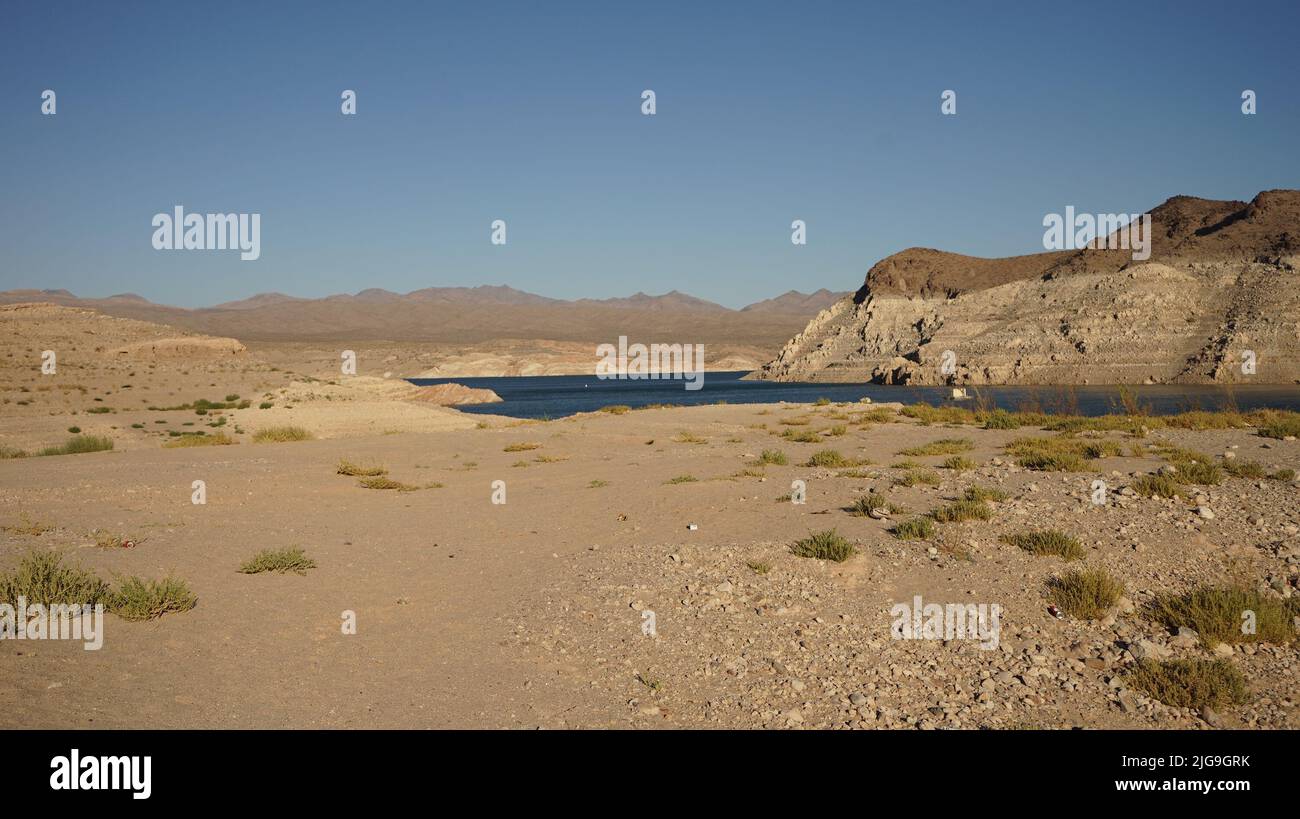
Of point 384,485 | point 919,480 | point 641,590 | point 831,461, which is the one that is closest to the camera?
point 641,590

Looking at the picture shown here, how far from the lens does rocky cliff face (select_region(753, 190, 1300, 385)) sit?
214 ft

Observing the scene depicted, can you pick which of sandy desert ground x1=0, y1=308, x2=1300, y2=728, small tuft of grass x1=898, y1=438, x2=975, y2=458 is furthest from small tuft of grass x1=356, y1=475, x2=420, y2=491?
small tuft of grass x1=898, y1=438, x2=975, y2=458

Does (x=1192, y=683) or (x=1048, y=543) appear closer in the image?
(x=1192, y=683)

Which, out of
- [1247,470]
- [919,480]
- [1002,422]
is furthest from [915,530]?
[1002,422]

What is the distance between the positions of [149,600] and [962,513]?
905cm

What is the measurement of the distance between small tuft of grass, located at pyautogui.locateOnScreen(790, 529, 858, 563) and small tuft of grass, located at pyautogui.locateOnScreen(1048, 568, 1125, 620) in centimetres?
202

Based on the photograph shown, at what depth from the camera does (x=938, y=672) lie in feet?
19.4

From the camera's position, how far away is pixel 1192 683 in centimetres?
544

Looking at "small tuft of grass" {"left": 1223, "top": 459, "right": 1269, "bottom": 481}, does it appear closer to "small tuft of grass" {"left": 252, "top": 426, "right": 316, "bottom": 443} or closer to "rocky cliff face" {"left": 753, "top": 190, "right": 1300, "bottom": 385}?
"small tuft of grass" {"left": 252, "top": 426, "right": 316, "bottom": 443}

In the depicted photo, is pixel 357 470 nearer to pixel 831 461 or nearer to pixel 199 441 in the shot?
pixel 831 461

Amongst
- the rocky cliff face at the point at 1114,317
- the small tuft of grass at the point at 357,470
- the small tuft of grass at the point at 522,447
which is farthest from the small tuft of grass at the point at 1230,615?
the rocky cliff face at the point at 1114,317

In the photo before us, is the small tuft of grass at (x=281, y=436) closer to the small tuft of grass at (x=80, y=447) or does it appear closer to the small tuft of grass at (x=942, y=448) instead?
the small tuft of grass at (x=80, y=447)

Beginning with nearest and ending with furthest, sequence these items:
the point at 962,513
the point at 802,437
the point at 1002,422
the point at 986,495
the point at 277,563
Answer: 1. the point at 277,563
2. the point at 962,513
3. the point at 986,495
4. the point at 802,437
5. the point at 1002,422

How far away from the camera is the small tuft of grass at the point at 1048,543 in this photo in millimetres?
8312
